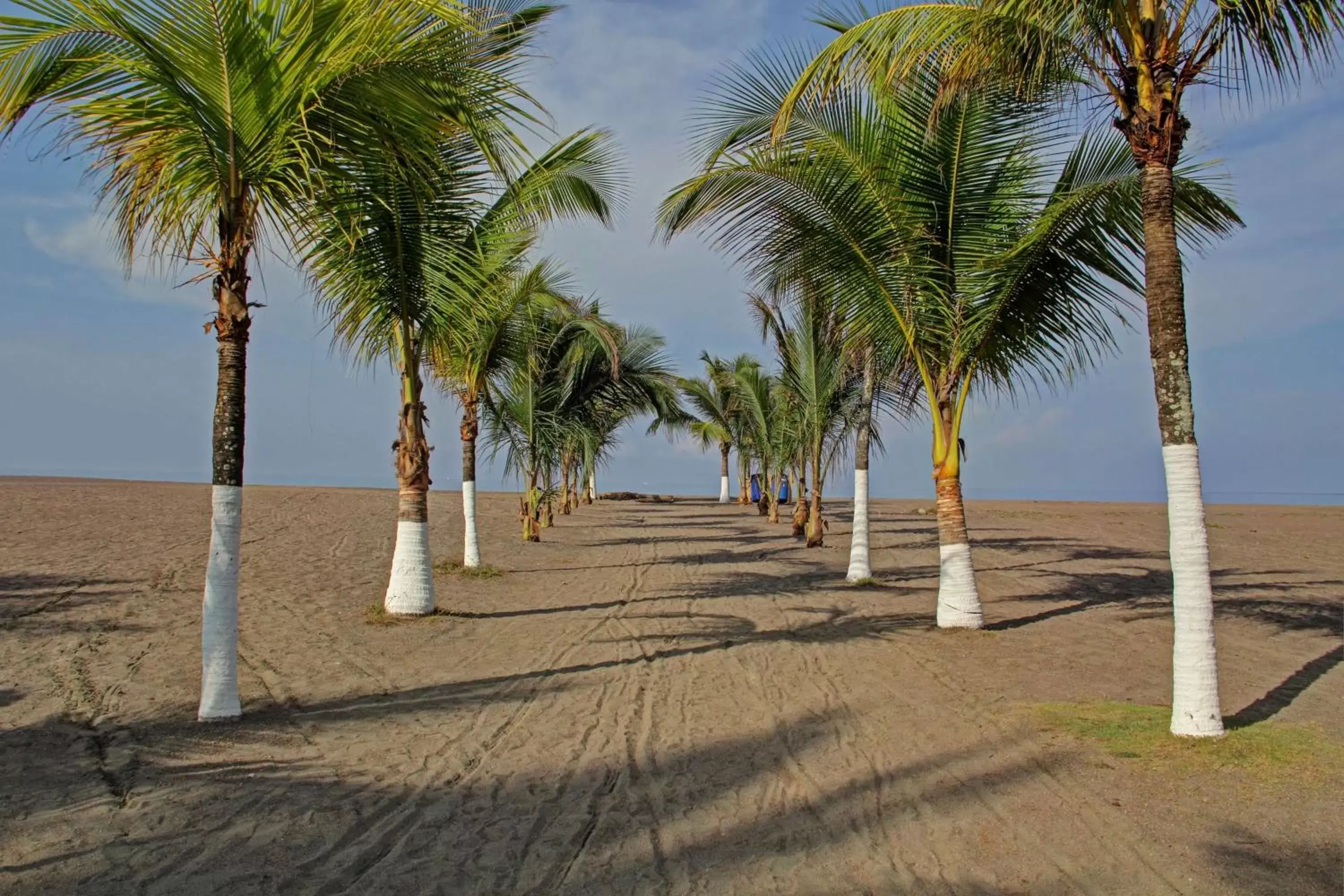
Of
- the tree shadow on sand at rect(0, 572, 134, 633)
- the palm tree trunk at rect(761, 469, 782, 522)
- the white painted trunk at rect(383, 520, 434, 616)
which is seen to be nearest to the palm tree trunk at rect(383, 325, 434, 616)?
the white painted trunk at rect(383, 520, 434, 616)

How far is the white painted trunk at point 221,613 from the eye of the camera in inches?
225

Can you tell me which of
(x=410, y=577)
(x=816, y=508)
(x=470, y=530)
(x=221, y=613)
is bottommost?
(x=410, y=577)

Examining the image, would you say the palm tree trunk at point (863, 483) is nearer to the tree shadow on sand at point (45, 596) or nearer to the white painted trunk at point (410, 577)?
the white painted trunk at point (410, 577)

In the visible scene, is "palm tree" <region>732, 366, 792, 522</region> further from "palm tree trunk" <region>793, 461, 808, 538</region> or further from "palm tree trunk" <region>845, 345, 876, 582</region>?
"palm tree trunk" <region>845, 345, 876, 582</region>

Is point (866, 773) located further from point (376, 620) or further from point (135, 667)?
point (376, 620)

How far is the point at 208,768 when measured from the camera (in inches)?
195

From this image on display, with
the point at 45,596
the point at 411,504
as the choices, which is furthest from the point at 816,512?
the point at 45,596

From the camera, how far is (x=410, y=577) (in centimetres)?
985

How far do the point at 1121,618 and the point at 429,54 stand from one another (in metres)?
9.02

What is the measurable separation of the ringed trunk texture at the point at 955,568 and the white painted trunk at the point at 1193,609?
12.3 ft

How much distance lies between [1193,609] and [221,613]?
5.66 metres

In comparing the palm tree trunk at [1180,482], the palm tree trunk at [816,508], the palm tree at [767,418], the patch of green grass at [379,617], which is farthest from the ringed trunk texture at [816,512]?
the palm tree trunk at [1180,482]

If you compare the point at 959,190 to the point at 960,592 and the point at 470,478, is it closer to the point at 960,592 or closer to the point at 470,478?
the point at 960,592

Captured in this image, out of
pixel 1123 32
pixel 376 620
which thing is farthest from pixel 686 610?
pixel 1123 32
